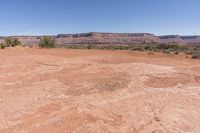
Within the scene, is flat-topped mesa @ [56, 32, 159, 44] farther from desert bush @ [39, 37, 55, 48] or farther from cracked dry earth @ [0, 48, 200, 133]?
cracked dry earth @ [0, 48, 200, 133]

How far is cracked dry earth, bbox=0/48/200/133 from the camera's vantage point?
6445mm

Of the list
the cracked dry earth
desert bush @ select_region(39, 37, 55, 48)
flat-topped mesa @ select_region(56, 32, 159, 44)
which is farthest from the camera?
flat-topped mesa @ select_region(56, 32, 159, 44)

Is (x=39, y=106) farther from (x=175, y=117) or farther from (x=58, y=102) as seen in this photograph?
(x=175, y=117)

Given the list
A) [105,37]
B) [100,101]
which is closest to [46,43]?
[100,101]

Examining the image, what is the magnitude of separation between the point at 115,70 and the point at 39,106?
6542 millimetres

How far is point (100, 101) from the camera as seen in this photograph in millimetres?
8367

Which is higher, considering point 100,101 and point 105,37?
point 105,37

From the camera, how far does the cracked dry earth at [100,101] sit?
6445 mm

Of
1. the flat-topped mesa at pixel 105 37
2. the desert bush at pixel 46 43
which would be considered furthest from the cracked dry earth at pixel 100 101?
the flat-topped mesa at pixel 105 37

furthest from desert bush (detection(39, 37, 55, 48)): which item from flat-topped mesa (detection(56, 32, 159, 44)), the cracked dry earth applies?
flat-topped mesa (detection(56, 32, 159, 44))

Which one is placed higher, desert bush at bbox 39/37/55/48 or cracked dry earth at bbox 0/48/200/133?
desert bush at bbox 39/37/55/48

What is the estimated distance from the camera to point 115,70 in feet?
45.4

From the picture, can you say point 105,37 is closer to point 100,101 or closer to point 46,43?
point 46,43

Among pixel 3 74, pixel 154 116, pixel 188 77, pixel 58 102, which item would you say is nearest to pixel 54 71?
pixel 3 74
